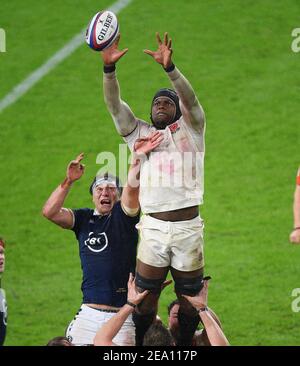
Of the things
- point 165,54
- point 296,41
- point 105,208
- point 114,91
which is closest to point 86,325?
point 105,208

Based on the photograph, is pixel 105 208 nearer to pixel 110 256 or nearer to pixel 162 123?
pixel 110 256

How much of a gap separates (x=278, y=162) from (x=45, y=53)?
13.1 feet

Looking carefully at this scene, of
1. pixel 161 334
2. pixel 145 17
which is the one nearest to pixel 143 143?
pixel 161 334

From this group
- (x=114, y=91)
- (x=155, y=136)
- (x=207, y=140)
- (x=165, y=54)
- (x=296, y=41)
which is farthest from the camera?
(x=296, y=41)

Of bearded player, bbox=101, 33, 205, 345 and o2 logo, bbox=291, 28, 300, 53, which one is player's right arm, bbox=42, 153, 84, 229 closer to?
bearded player, bbox=101, 33, 205, 345

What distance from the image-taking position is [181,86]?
8.41m

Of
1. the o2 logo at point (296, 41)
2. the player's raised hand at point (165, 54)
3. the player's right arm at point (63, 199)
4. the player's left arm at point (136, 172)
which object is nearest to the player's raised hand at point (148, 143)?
the player's left arm at point (136, 172)

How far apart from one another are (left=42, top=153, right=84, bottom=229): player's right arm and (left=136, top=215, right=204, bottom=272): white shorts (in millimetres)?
800

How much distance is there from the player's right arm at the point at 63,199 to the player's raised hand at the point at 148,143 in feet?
2.35

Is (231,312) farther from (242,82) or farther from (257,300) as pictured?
(242,82)

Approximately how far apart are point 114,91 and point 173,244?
46.9 inches

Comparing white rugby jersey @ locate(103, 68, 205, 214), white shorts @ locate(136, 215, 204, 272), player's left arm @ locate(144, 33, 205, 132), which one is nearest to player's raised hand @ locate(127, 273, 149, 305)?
white shorts @ locate(136, 215, 204, 272)

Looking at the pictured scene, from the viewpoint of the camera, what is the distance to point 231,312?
12.8m

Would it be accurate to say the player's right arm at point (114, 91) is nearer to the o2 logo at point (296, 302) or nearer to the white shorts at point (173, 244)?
the white shorts at point (173, 244)
